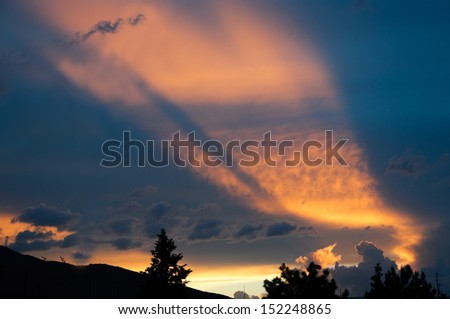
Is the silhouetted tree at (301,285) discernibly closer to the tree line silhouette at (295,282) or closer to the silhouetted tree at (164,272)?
the tree line silhouette at (295,282)

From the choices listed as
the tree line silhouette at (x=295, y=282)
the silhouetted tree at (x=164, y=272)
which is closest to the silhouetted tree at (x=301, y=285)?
the tree line silhouette at (x=295, y=282)

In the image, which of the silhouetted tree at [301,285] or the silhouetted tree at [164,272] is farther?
the silhouetted tree at [164,272]

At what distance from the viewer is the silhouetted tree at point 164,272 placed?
98713mm

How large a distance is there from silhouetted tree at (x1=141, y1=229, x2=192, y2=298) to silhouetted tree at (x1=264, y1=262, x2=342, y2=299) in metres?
52.6

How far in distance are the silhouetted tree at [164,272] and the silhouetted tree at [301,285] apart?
52.6 meters

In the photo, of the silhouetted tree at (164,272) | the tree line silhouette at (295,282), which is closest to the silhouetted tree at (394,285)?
the tree line silhouette at (295,282)

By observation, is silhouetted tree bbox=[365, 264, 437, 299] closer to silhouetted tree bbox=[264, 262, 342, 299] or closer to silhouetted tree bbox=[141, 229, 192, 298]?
silhouetted tree bbox=[264, 262, 342, 299]

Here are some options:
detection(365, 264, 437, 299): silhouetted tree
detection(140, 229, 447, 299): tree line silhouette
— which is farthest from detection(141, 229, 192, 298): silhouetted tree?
detection(365, 264, 437, 299): silhouetted tree

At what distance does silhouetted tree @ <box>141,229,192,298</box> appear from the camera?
324 feet

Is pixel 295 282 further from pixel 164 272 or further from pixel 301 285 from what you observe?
pixel 164 272
